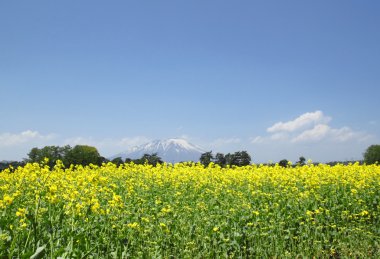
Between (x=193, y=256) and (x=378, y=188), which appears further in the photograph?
(x=378, y=188)

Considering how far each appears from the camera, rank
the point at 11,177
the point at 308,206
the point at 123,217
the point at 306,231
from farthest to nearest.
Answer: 1. the point at 11,177
2. the point at 308,206
3. the point at 306,231
4. the point at 123,217

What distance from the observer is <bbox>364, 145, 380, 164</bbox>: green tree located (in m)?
80.5

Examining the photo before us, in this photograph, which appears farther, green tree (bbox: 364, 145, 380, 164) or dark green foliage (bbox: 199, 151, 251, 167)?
green tree (bbox: 364, 145, 380, 164)

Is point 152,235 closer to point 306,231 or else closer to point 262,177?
point 306,231

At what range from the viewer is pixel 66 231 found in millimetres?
5328

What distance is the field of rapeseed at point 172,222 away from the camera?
5.11 meters

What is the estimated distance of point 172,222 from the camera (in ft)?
25.7

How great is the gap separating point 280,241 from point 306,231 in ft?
2.93

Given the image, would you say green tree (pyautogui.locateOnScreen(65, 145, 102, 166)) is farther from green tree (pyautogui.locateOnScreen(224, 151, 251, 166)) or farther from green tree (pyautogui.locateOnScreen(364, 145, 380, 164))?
green tree (pyautogui.locateOnScreen(364, 145, 380, 164))

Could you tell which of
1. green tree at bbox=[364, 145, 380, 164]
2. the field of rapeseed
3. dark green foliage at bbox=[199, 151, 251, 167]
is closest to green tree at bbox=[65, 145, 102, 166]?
dark green foliage at bbox=[199, 151, 251, 167]

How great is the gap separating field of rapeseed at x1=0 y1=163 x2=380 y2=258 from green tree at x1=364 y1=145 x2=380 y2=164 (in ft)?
254

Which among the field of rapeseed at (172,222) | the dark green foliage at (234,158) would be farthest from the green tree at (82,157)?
the field of rapeseed at (172,222)

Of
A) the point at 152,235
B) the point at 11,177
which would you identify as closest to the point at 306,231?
the point at 152,235

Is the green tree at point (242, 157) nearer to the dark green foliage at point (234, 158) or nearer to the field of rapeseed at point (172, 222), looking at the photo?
the dark green foliage at point (234, 158)
